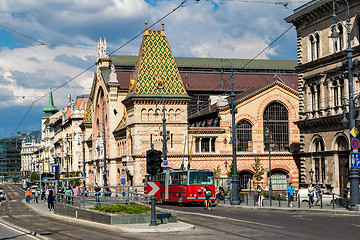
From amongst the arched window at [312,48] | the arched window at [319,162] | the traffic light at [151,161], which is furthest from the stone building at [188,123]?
the traffic light at [151,161]

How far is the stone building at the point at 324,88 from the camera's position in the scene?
48094 millimetres

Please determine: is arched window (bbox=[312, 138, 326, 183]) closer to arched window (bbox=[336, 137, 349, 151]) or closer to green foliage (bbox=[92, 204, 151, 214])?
arched window (bbox=[336, 137, 349, 151])


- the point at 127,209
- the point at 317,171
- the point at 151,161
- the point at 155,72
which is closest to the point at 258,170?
the point at 155,72

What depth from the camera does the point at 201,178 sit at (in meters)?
47.6

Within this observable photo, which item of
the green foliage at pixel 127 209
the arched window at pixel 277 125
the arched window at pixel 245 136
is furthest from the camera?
the arched window at pixel 277 125

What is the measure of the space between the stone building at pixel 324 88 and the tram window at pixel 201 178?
10222 mm

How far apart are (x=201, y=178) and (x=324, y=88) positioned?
1312 centimetres

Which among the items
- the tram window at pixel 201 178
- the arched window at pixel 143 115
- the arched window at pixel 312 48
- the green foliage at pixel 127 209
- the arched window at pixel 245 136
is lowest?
the green foliage at pixel 127 209

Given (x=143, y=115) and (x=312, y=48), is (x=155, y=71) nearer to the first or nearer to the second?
(x=143, y=115)

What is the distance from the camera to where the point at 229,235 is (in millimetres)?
22578

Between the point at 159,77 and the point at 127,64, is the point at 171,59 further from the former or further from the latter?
the point at 127,64

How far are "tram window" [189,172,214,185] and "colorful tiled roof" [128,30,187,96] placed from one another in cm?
2516

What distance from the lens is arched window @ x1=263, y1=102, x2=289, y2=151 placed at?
7344 centimetres

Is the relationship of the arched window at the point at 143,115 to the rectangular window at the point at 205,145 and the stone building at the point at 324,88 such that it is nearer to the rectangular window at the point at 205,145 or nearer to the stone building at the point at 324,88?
the rectangular window at the point at 205,145
